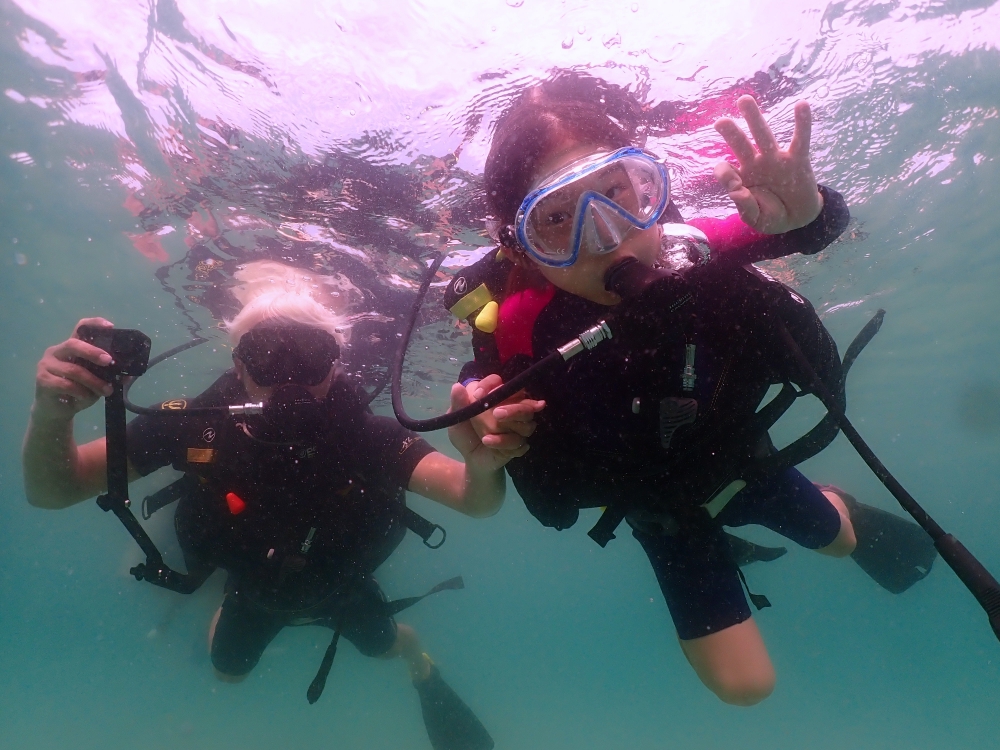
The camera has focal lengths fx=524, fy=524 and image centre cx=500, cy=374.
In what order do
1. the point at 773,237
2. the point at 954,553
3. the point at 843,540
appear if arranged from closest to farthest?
the point at 954,553
the point at 773,237
the point at 843,540

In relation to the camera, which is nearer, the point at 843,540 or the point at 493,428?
the point at 493,428

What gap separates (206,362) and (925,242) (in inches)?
851

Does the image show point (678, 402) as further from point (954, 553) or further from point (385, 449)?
point (385, 449)

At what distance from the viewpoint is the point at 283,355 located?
511 centimetres

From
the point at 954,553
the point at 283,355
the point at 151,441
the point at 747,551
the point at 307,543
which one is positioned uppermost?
the point at 954,553

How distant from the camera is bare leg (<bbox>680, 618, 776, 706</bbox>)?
3.92 metres

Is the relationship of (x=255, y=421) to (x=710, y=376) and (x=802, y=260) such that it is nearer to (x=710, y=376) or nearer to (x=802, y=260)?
(x=710, y=376)

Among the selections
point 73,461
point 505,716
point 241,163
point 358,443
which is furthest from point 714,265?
point 505,716

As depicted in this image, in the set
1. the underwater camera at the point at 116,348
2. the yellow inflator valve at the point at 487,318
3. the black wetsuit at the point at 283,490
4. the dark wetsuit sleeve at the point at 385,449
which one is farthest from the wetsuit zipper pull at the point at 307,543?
the yellow inflator valve at the point at 487,318

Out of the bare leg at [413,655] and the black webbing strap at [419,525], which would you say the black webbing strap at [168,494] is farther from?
the bare leg at [413,655]

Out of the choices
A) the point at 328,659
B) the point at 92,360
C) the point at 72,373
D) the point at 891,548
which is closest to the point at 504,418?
the point at 92,360

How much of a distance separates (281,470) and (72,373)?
2.17 m

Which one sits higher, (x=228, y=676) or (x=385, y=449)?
(x=385, y=449)

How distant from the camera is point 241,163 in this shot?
7.82 meters
